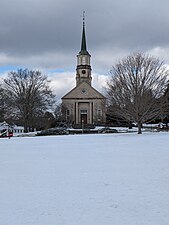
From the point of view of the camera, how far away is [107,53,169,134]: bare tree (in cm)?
3775

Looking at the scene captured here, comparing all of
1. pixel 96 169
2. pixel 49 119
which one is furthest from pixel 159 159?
pixel 49 119

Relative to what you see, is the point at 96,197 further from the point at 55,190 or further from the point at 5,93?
the point at 5,93

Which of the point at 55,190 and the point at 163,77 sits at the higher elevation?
the point at 163,77

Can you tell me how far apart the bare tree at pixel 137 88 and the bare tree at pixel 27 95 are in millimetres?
17211

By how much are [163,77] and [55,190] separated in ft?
109

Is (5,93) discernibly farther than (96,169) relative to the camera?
Yes

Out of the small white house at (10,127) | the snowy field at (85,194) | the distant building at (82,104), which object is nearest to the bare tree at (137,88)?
the small white house at (10,127)

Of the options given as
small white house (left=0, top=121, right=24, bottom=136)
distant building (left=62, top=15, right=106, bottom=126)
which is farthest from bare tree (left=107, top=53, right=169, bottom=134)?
distant building (left=62, top=15, right=106, bottom=126)

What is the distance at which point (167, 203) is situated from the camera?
6.75m

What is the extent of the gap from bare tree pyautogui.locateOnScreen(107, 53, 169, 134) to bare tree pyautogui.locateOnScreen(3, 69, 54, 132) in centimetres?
1721

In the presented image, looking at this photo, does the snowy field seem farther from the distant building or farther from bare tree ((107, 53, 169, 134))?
the distant building

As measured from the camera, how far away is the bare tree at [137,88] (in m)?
37.8

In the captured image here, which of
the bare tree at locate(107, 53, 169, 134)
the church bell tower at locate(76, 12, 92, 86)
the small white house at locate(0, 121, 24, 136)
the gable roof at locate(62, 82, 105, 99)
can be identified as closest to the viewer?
the bare tree at locate(107, 53, 169, 134)

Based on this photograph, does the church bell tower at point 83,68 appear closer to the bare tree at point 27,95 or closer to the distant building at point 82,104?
the distant building at point 82,104
